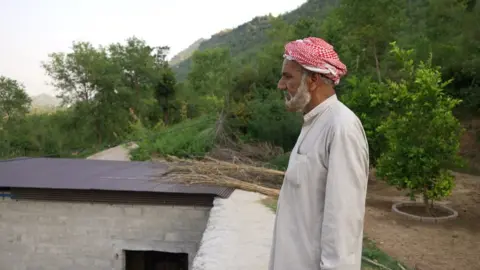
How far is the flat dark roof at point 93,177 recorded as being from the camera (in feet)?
19.9

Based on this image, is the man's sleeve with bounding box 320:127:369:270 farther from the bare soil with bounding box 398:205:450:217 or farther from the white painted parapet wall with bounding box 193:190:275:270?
the bare soil with bounding box 398:205:450:217

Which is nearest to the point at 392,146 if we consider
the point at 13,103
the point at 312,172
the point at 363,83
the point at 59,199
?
the point at 363,83

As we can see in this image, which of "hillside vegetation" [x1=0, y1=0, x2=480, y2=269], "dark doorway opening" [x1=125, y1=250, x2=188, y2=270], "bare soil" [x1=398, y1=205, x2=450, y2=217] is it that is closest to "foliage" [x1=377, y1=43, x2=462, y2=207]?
"hillside vegetation" [x1=0, y1=0, x2=480, y2=269]

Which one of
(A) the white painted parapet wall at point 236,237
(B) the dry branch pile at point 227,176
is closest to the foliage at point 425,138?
(B) the dry branch pile at point 227,176

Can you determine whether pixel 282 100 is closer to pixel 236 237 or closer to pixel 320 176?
pixel 236 237

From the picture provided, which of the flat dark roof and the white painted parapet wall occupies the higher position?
the flat dark roof

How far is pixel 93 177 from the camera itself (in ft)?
22.2

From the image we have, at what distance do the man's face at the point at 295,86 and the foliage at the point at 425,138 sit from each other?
5.46 meters

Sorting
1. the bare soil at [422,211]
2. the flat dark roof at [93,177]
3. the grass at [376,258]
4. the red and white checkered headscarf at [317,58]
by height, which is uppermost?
the red and white checkered headscarf at [317,58]

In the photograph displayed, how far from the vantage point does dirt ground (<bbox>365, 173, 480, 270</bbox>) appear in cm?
496

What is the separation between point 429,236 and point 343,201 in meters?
5.19

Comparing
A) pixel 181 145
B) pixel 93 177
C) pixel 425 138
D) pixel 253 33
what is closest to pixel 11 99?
pixel 181 145

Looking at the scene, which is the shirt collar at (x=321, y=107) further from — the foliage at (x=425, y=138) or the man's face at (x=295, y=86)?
the foliage at (x=425, y=138)

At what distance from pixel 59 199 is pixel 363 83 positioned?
20.8 feet
